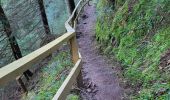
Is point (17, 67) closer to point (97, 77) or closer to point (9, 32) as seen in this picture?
point (97, 77)

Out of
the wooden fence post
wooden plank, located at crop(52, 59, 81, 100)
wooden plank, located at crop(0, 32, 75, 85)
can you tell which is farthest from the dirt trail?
wooden plank, located at crop(0, 32, 75, 85)

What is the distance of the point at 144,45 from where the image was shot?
6.41m

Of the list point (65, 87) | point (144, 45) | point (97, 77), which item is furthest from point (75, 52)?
point (144, 45)

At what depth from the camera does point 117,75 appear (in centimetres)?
675

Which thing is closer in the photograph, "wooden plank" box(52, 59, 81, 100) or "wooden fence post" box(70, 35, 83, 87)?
"wooden plank" box(52, 59, 81, 100)

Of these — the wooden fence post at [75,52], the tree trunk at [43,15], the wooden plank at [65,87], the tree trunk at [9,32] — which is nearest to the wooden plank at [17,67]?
the wooden plank at [65,87]

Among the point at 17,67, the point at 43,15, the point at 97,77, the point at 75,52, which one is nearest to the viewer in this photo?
the point at 17,67

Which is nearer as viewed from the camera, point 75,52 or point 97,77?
point 75,52

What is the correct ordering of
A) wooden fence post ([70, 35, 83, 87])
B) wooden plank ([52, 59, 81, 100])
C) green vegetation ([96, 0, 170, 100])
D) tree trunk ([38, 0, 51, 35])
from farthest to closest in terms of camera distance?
tree trunk ([38, 0, 51, 35]) < wooden fence post ([70, 35, 83, 87]) < green vegetation ([96, 0, 170, 100]) < wooden plank ([52, 59, 81, 100])

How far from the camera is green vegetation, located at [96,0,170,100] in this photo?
4.80 meters

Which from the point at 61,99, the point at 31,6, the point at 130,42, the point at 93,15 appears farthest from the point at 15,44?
the point at 61,99

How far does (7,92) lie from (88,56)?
938 cm

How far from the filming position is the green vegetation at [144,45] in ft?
15.7

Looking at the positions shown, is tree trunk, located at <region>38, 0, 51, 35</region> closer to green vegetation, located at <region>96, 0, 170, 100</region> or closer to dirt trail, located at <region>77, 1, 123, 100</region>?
dirt trail, located at <region>77, 1, 123, 100</region>
